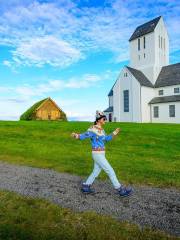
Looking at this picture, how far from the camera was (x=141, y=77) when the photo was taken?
5538cm

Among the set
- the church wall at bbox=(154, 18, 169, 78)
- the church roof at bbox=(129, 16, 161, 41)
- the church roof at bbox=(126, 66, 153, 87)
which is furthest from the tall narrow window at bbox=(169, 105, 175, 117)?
the church roof at bbox=(129, 16, 161, 41)

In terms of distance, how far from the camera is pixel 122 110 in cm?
5534

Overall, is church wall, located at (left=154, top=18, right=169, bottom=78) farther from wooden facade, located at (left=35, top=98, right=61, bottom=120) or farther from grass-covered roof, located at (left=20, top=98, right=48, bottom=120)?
grass-covered roof, located at (left=20, top=98, right=48, bottom=120)

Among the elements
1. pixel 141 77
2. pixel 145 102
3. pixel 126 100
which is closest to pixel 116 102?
pixel 126 100

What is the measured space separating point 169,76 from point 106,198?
1991 inches

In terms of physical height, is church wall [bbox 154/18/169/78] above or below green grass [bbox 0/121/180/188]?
above

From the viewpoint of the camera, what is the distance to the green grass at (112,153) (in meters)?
11.4

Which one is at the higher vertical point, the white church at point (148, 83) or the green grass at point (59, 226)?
the white church at point (148, 83)

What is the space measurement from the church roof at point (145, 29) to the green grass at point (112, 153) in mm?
39617

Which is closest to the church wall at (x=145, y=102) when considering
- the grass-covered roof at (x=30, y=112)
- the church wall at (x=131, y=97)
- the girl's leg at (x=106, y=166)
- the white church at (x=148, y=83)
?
the white church at (x=148, y=83)

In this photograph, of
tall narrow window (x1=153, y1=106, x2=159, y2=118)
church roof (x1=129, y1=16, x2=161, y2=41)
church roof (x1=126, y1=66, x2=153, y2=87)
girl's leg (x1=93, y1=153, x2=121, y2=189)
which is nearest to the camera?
girl's leg (x1=93, y1=153, x2=121, y2=189)

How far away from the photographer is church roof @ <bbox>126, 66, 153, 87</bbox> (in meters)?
53.5

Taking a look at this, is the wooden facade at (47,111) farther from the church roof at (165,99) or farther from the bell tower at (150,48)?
the bell tower at (150,48)

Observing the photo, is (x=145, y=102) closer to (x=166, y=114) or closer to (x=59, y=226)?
(x=166, y=114)
